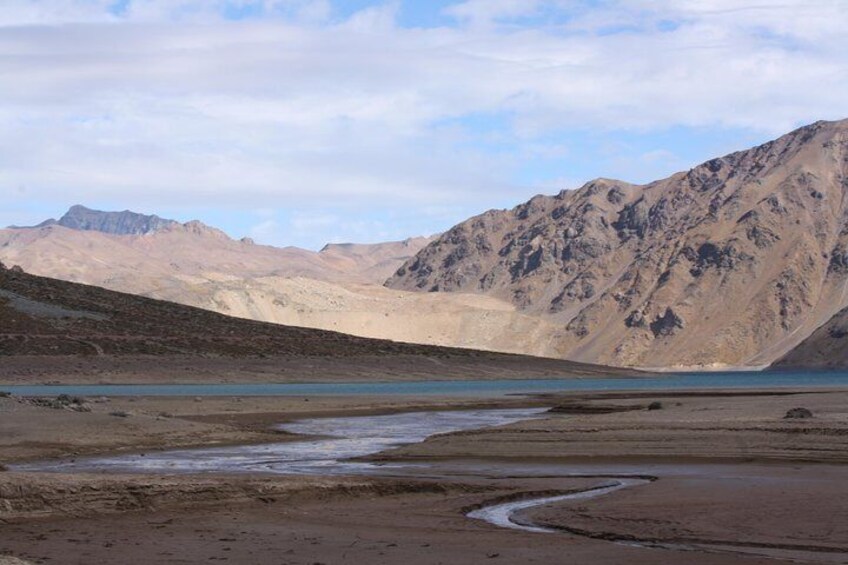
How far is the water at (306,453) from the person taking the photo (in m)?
30.6

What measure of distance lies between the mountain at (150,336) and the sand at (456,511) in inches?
3421

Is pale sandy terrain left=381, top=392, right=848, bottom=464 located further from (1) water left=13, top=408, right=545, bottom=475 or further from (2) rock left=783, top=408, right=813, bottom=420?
(1) water left=13, top=408, right=545, bottom=475

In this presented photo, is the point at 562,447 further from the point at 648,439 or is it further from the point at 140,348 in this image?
the point at 140,348

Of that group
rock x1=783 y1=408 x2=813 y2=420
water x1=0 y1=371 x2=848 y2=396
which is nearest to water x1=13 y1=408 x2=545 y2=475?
rock x1=783 y1=408 x2=813 y2=420

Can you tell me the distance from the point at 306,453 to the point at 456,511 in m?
14.2

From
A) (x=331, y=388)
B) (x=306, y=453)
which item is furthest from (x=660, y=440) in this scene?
(x=331, y=388)

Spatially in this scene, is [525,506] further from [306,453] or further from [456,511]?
[306,453]

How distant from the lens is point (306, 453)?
3647 cm

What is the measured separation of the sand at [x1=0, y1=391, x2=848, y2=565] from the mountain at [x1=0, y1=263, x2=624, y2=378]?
86.9 metres

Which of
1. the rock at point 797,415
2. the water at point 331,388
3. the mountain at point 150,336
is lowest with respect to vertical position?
the water at point 331,388

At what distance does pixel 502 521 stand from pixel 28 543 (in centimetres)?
764

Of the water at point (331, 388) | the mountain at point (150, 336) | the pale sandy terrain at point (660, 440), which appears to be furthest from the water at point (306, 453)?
the mountain at point (150, 336)

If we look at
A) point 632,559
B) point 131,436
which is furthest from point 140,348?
point 632,559

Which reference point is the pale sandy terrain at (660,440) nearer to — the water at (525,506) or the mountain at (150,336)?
the water at (525,506)
